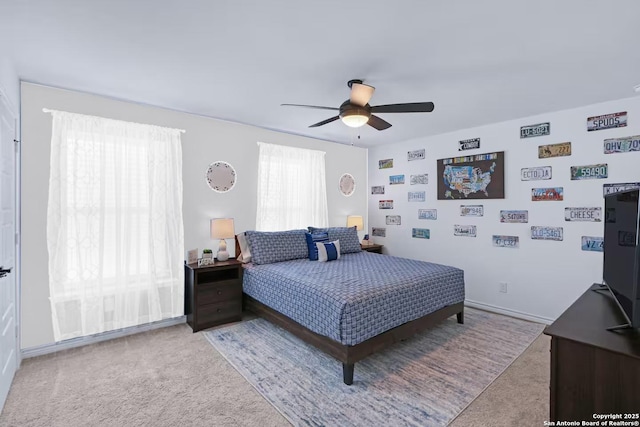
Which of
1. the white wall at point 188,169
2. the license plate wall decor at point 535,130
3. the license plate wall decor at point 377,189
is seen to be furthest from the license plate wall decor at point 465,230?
the white wall at point 188,169

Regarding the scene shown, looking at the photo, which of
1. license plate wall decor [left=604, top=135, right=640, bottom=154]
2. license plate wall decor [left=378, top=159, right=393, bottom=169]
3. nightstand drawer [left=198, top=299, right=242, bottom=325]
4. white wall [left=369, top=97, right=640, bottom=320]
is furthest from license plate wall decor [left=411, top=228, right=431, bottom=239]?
nightstand drawer [left=198, top=299, right=242, bottom=325]

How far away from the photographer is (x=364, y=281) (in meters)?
2.82

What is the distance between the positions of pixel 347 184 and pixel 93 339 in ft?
13.3

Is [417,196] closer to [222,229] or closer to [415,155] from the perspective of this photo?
[415,155]

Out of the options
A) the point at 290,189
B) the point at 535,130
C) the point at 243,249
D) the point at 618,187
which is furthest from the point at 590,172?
the point at 243,249

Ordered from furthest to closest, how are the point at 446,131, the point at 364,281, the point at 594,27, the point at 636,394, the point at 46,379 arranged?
the point at 446,131 < the point at 364,281 < the point at 46,379 < the point at 594,27 < the point at 636,394

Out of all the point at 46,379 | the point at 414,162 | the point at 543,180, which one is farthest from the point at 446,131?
the point at 46,379

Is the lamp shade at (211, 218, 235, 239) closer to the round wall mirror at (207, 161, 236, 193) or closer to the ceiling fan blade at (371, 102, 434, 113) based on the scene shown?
the round wall mirror at (207, 161, 236, 193)

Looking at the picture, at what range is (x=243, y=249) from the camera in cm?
392

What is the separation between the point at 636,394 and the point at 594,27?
2046mm

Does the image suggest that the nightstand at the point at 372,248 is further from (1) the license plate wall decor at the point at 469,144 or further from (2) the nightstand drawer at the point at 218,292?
(2) the nightstand drawer at the point at 218,292

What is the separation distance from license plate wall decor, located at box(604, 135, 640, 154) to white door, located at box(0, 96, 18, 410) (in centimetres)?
527

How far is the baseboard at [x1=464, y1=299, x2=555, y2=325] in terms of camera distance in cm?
359

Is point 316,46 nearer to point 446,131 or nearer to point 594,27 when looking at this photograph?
point 594,27
